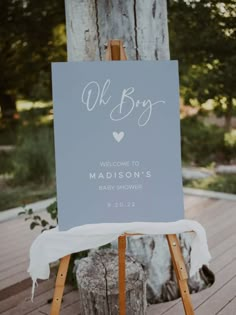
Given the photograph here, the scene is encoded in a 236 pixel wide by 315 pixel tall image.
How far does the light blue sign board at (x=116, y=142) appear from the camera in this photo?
5.07ft

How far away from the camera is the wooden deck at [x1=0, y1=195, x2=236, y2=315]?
2.14 m

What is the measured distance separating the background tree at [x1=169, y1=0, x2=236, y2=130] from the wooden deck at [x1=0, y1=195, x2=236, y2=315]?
4.58 ft

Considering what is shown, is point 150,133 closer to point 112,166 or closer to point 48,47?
point 112,166

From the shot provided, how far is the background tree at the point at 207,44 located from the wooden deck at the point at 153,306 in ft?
4.58

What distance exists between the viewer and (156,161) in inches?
61.4

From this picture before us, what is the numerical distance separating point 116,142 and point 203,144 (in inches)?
187

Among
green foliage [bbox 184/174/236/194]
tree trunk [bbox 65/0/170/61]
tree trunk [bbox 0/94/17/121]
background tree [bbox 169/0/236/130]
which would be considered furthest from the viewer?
tree trunk [bbox 0/94/17/121]

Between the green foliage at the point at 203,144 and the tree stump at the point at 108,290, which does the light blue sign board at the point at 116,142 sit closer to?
the tree stump at the point at 108,290

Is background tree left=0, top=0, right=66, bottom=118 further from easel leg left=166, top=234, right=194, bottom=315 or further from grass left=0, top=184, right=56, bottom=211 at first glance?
easel leg left=166, top=234, right=194, bottom=315

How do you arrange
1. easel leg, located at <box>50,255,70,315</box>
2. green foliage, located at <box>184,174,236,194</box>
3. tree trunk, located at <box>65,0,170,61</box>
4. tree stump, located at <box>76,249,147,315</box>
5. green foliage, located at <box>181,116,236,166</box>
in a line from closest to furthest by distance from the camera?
easel leg, located at <box>50,255,70,315</box>, tree stump, located at <box>76,249,147,315</box>, tree trunk, located at <box>65,0,170,61</box>, green foliage, located at <box>184,174,236,194</box>, green foliage, located at <box>181,116,236,166</box>

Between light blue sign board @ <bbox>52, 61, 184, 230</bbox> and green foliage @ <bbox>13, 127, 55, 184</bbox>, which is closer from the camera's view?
light blue sign board @ <bbox>52, 61, 184, 230</bbox>

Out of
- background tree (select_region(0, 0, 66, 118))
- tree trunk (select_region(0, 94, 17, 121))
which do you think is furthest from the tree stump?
tree trunk (select_region(0, 94, 17, 121))

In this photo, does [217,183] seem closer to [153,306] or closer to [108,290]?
[153,306]

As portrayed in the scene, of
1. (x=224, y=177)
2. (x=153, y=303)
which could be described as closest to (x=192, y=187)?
(x=224, y=177)
